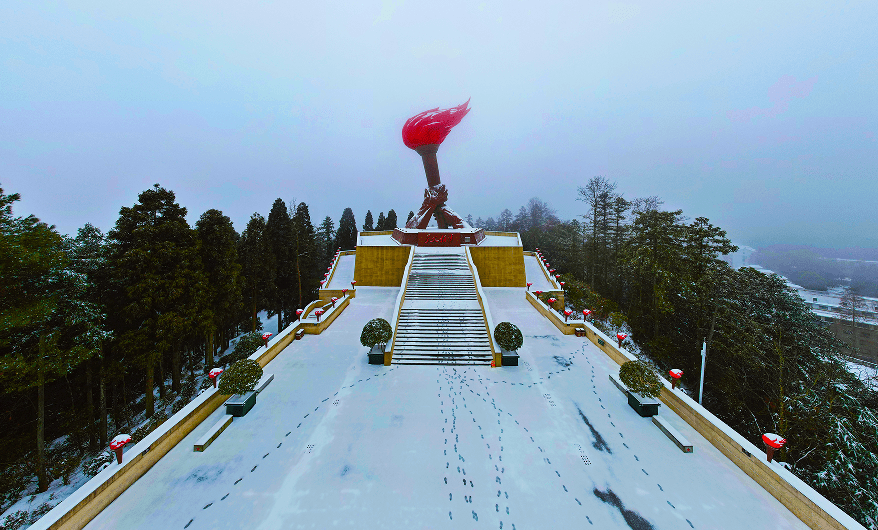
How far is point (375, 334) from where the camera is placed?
397 inches

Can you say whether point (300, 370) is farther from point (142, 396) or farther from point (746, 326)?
point (746, 326)

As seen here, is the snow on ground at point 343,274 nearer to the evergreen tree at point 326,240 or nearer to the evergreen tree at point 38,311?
the evergreen tree at point 38,311

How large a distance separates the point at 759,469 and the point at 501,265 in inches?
613

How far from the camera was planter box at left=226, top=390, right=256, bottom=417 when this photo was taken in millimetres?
7281

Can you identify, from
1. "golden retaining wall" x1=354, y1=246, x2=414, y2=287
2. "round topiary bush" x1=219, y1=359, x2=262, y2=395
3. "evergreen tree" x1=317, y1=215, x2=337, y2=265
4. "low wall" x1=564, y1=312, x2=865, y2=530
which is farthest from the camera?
"evergreen tree" x1=317, y1=215, x2=337, y2=265

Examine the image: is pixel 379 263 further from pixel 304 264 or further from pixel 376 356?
pixel 376 356

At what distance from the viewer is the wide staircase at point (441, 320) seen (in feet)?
34.8

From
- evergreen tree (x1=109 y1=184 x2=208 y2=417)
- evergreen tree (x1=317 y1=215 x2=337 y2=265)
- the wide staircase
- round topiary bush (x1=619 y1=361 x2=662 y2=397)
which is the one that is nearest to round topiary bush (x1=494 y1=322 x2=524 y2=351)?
the wide staircase

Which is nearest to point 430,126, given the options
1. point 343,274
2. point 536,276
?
point 343,274

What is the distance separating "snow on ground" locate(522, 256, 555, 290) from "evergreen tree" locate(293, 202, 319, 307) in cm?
1614

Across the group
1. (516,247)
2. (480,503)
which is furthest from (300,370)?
(516,247)

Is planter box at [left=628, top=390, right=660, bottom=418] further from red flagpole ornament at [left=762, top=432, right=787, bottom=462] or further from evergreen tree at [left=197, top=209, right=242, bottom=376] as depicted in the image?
evergreen tree at [left=197, top=209, right=242, bottom=376]

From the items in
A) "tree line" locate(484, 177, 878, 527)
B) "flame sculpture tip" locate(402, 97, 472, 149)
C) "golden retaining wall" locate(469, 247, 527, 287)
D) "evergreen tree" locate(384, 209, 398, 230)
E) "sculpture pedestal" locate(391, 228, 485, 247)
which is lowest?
"tree line" locate(484, 177, 878, 527)

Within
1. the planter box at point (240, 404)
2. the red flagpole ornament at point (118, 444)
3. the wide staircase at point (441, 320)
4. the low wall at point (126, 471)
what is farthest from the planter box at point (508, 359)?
the red flagpole ornament at point (118, 444)
